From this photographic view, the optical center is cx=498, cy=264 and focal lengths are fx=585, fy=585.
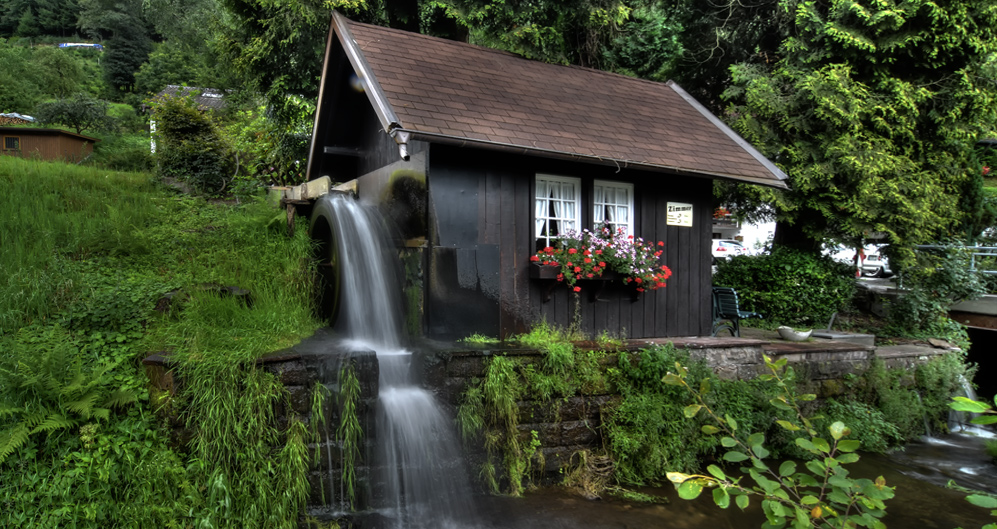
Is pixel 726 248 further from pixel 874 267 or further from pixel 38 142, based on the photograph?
pixel 38 142

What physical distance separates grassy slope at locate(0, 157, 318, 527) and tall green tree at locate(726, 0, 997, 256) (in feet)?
28.6

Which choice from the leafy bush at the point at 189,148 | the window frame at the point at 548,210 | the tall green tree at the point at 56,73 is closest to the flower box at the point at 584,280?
the window frame at the point at 548,210

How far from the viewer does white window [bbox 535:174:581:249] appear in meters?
7.41

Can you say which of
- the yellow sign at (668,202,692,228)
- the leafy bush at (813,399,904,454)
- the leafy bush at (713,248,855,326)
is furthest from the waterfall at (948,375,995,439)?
the yellow sign at (668,202,692,228)

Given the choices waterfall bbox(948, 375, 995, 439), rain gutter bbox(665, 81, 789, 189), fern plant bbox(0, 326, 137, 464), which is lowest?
waterfall bbox(948, 375, 995, 439)

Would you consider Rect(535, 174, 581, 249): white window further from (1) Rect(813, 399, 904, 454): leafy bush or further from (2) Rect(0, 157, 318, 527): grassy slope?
(1) Rect(813, 399, 904, 454): leafy bush

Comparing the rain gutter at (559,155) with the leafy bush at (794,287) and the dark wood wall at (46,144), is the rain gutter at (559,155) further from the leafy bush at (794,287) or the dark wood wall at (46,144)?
the dark wood wall at (46,144)

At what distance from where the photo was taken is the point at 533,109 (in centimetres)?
A: 762

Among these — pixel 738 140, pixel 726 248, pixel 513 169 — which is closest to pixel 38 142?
pixel 513 169

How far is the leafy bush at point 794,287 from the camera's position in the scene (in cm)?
1088

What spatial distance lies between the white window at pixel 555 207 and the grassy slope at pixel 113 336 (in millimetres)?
3050

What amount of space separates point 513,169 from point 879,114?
741cm

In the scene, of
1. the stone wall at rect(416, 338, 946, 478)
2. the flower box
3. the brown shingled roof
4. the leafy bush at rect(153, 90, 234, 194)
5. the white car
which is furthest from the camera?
the white car

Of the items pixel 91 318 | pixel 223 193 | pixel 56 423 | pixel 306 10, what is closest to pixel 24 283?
pixel 91 318
